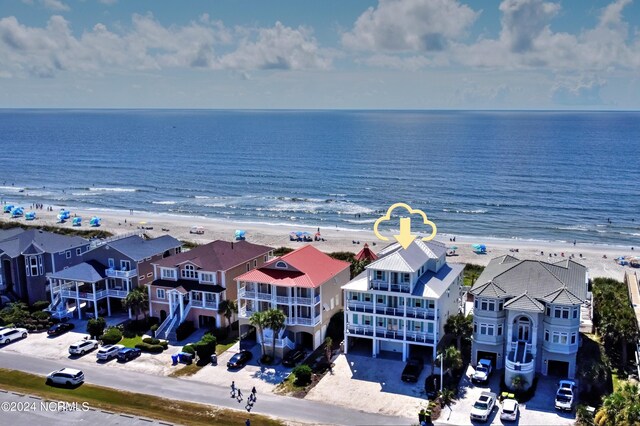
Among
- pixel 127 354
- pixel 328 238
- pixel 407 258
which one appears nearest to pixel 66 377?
pixel 127 354

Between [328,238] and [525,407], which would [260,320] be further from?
[328,238]

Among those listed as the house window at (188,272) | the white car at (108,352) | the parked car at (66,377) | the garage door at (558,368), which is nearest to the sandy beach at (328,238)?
the garage door at (558,368)

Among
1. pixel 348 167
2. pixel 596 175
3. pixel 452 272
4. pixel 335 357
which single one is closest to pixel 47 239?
pixel 335 357

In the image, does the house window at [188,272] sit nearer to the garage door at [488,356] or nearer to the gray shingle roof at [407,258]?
the gray shingle roof at [407,258]

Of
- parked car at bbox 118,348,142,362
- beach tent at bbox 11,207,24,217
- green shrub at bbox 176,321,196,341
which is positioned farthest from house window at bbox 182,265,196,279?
beach tent at bbox 11,207,24,217

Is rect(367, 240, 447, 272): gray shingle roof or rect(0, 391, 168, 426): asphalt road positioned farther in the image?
rect(367, 240, 447, 272): gray shingle roof

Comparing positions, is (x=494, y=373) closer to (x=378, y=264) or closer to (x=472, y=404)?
(x=472, y=404)

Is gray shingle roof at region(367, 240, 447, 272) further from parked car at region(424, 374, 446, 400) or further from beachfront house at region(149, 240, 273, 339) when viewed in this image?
beachfront house at region(149, 240, 273, 339)
